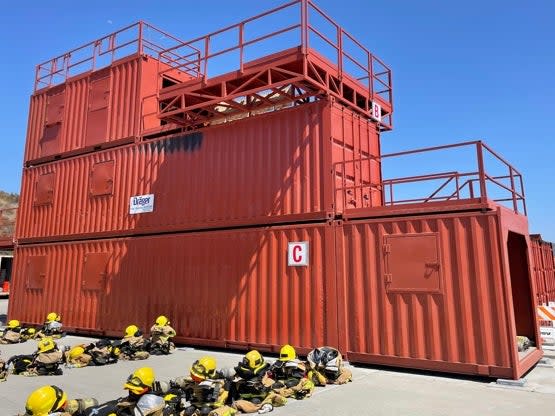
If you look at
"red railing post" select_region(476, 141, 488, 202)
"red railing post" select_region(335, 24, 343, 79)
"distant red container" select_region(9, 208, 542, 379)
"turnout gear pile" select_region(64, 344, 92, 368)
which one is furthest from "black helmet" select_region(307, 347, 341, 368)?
"red railing post" select_region(335, 24, 343, 79)

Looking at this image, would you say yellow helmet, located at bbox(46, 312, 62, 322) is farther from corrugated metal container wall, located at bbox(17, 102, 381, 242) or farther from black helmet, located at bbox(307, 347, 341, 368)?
black helmet, located at bbox(307, 347, 341, 368)

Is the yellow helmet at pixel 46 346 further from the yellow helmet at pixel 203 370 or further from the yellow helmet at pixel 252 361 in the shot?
the yellow helmet at pixel 252 361

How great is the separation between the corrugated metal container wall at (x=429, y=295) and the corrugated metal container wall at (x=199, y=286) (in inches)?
25.0

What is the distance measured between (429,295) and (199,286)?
6080 mm

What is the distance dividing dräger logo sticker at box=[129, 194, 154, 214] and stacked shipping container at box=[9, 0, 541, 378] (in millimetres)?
152

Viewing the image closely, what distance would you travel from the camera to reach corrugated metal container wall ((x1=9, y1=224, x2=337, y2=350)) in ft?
33.9

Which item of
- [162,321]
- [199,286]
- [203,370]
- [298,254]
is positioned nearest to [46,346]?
[162,321]

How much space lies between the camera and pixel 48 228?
16.2 m

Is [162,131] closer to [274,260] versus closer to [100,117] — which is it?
[100,117]

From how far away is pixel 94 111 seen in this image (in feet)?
52.5

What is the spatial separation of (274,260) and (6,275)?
34746 mm

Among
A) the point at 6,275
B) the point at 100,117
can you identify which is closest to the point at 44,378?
the point at 100,117

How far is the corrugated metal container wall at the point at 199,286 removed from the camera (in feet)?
33.9

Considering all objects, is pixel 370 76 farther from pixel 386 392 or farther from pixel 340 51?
pixel 386 392
